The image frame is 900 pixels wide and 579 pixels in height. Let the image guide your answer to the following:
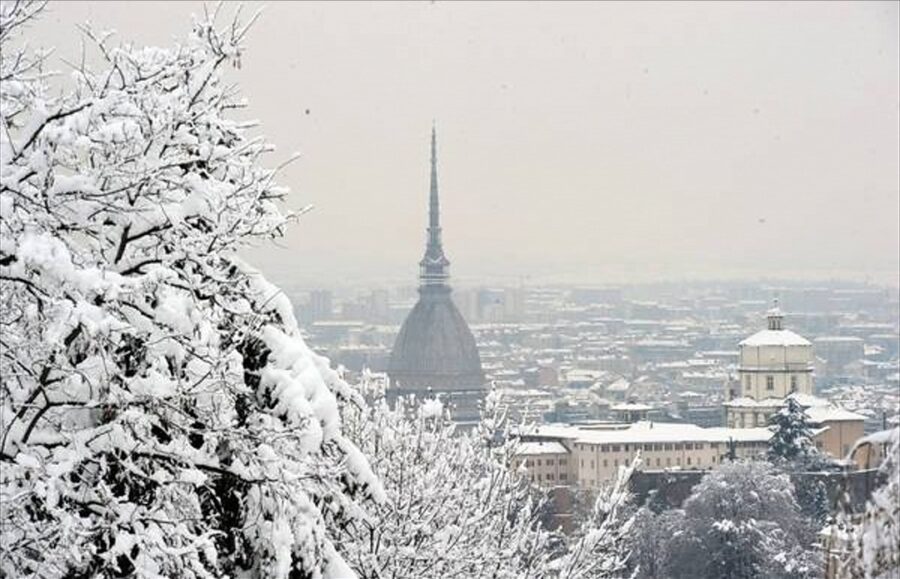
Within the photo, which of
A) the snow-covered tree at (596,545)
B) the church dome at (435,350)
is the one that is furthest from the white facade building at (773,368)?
the snow-covered tree at (596,545)

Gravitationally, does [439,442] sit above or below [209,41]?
below

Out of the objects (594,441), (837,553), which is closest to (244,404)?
(837,553)

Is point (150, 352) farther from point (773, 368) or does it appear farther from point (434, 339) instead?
point (434, 339)

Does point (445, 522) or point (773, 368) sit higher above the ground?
point (445, 522)

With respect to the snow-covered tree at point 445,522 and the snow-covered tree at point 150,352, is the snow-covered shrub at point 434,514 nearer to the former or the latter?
the snow-covered tree at point 445,522

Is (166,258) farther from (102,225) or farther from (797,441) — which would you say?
(797,441)

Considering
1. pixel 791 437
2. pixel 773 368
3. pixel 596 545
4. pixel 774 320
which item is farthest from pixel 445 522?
pixel 774 320
